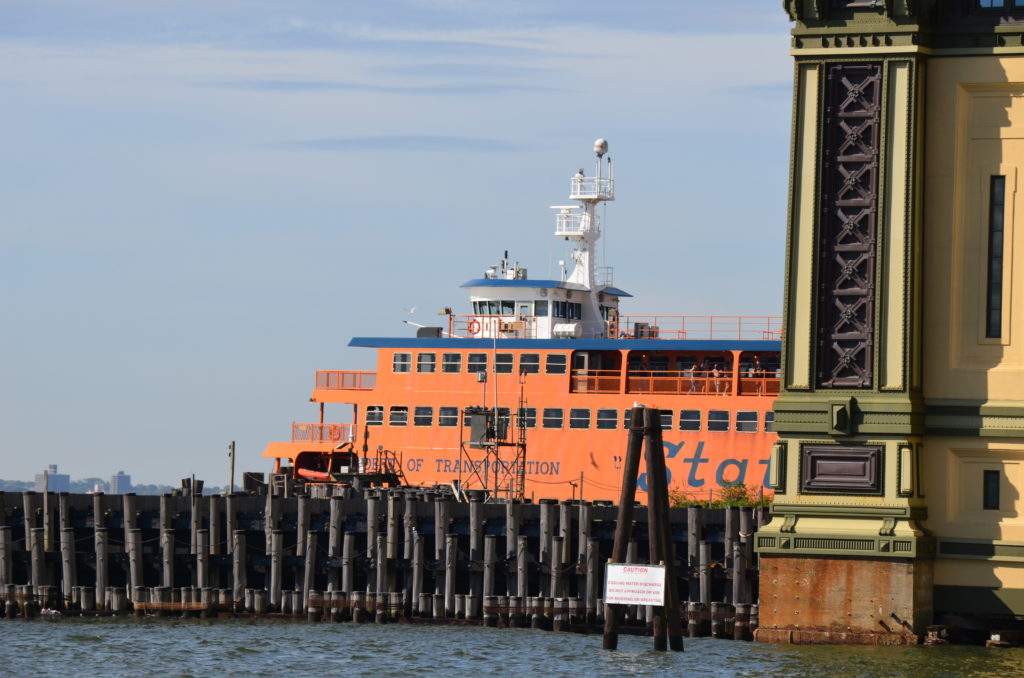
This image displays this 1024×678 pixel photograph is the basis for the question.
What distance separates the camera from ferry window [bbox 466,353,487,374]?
6525cm

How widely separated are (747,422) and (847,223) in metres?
27.4

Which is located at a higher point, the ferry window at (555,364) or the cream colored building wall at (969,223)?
the cream colored building wall at (969,223)

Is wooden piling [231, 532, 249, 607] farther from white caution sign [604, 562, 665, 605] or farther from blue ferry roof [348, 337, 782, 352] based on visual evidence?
blue ferry roof [348, 337, 782, 352]

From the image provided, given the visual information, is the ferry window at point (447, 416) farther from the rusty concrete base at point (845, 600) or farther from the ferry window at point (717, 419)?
the rusty concrete base at point (845, 600)

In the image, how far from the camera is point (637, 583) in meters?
31.6

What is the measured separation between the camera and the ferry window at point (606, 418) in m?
62.5

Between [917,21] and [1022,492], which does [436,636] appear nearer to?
[1022,492]

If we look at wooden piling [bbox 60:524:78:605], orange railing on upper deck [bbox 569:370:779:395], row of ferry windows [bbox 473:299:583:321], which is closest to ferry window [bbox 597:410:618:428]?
orange railing on upper deck [bbox 569:370:779:395]

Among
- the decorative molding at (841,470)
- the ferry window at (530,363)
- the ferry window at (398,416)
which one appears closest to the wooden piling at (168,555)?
the decorative molding at (841,470)

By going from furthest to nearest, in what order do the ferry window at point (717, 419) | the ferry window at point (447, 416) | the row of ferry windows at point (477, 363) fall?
the ferry window at point (447, 416), the row of ferry windows at point (477, 363), the ferry window at point (717, 419)

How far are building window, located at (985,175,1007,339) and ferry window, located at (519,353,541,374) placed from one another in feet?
102

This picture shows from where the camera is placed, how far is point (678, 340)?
62.5 metres

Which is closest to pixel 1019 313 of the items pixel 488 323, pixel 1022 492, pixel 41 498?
pixel 1022 492

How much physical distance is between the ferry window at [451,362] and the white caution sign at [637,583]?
3429cm
